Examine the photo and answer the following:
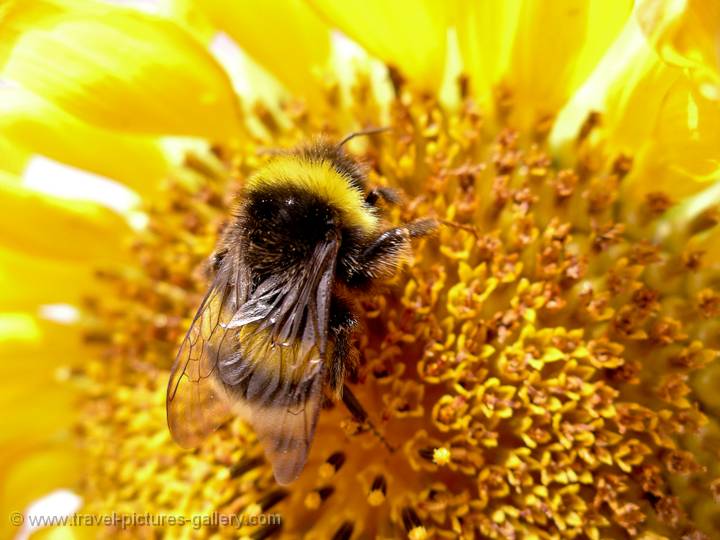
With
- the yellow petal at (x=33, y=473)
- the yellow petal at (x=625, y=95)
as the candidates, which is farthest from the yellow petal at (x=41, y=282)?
the yellow petal at (x=625, y=95)

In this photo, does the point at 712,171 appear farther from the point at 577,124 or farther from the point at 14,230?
the point at 14,230

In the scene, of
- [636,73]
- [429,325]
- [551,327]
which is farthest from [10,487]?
[636,73]

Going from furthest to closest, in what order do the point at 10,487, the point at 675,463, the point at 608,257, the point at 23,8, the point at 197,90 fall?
the point at 10,487, the point at 197,90, the point at 23,8, the point at 608,257, the point at 675,463

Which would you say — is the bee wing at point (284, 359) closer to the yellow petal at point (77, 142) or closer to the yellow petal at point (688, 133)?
the yellow petal at point (688, 133)

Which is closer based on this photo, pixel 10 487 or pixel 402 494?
pixel 402 494

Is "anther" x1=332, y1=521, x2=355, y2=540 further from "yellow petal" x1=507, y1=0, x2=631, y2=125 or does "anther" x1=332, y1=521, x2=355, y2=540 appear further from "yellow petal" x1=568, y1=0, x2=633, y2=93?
"yellow petal" x1=568, y1=0, x2=633, y2=93

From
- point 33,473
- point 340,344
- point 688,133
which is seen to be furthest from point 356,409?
point 33,473

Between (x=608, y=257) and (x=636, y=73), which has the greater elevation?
(x=636, y=73)
